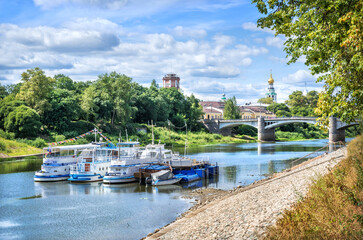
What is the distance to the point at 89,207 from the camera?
27.6 meters

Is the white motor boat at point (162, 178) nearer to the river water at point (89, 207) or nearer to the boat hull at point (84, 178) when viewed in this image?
the river water at point (89, 207)

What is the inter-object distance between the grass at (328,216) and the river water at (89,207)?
A: 9.96 m

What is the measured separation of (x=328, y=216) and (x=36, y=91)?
71.9 meters

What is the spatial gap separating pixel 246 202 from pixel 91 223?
31.1 ft

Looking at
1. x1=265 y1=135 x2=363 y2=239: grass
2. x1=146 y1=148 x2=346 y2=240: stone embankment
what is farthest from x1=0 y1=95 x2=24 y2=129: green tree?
x1=265 y1=135 x2=363 y2=239: grass

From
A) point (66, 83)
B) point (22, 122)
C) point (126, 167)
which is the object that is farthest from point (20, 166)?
point (66, 83)

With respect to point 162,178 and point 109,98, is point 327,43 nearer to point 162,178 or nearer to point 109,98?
point 162,178

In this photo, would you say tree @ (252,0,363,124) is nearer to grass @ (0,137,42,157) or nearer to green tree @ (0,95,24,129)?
grass @ (0,137,42,157)

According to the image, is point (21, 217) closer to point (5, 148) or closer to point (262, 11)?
point (262, 11)

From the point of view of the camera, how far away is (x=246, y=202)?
19.1m

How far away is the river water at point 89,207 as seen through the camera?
21.3 meters

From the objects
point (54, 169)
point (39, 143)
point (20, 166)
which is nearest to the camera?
point (54, 169)

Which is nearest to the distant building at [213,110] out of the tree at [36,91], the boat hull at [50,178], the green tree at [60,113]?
the green tree at [60,113]

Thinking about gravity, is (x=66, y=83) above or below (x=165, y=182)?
above
